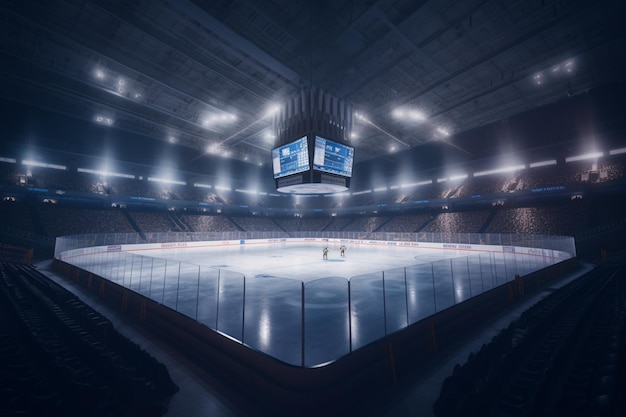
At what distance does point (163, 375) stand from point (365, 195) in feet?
157

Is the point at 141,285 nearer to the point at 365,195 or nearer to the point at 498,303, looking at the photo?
the point at 498,303

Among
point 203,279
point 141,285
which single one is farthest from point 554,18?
point 141,285

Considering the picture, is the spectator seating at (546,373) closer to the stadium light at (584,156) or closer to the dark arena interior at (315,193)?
the dark arena interior at (315,193)

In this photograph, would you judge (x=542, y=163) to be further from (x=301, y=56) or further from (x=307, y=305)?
(x=307, y=305)

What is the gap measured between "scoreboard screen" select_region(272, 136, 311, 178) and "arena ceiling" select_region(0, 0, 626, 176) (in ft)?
14.4

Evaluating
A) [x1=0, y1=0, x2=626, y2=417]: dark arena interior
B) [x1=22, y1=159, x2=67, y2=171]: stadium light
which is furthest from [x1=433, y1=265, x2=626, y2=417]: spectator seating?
[x1=22, y1=159, x2=67, y2=171]: stadium light

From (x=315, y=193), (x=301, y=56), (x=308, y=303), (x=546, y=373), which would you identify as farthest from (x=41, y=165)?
(x=546, y=373)

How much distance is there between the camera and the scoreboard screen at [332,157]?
45.2 ft

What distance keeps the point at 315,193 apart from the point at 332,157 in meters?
3.82

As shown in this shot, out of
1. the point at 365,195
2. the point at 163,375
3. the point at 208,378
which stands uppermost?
the point at 365,195

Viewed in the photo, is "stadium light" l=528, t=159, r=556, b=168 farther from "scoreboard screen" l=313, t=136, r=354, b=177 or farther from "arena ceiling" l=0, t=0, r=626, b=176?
"scoreboard screen" l=313, t=136, r=354, b=177

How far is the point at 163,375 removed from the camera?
4328 millimetres

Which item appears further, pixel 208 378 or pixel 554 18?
pixel 554 18

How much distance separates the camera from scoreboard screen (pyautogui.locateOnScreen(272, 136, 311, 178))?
1389 centimetres
